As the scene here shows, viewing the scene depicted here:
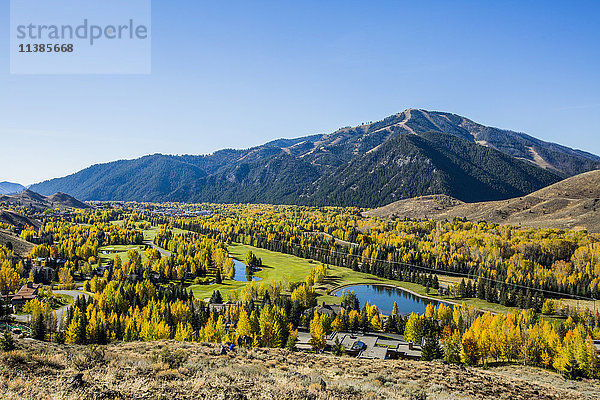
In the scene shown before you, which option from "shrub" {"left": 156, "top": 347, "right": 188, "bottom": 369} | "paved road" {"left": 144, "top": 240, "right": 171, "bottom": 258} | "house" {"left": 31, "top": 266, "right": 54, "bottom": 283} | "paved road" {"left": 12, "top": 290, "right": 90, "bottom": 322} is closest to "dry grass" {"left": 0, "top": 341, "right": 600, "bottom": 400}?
"shrub" {"left": 156, "top": 347, "right": 188, "bottom": 369}

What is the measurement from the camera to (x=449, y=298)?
105312 millimetres

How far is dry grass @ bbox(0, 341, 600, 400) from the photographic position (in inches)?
771

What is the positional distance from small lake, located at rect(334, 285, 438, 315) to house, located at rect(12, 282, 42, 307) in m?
77.5

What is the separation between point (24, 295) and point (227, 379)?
8365 cm

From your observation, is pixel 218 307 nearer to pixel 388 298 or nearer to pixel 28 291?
pixel 28 291

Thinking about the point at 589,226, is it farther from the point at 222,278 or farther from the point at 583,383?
the point at 222,278

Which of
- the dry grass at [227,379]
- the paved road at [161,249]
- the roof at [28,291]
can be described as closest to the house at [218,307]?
the dry grass at [227,379]

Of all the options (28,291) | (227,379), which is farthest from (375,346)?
(28,291)

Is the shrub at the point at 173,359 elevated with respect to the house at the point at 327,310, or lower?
elevated

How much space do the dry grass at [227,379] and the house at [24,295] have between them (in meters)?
60.1

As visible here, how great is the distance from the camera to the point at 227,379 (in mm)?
23609

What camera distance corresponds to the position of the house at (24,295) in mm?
78875

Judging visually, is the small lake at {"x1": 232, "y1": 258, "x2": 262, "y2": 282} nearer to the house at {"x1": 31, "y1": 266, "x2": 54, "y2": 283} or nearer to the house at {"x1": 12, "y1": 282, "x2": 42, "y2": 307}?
the house at {"x1": 31, "y1": 266, "x2": 54, "y2": 283}

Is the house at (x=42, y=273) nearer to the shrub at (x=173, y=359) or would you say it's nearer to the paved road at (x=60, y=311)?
the paved road at (x=60, y=311)
